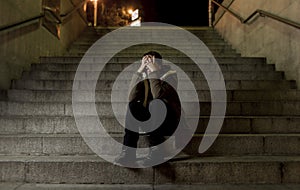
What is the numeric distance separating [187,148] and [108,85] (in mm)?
1825

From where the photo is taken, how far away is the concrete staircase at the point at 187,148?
2693 millimetres

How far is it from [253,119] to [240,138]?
18.2 inches

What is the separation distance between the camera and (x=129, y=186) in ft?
8.63

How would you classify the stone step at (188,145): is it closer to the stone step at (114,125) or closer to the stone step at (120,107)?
the stone step at (114,125)

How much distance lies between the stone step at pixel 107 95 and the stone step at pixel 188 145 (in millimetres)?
1013

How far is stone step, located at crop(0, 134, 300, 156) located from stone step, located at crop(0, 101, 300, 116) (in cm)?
65

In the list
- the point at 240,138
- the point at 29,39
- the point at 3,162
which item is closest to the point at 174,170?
the point at 240,138

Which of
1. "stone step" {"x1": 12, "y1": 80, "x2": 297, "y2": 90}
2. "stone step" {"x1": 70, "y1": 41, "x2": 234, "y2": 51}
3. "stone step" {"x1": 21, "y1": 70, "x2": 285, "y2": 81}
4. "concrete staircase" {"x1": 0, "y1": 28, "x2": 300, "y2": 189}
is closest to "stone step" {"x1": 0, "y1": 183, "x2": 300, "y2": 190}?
"concrete staircase" {"x1": 0, "y1": 28, "x2": 300, "y2": 189}

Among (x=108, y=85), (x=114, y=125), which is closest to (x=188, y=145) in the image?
(x=114, y=125)

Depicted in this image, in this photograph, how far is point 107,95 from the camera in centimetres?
413

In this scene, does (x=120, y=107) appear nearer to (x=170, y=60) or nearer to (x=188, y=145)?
(x=188, y=145)

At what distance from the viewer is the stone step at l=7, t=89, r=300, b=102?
13.4ft

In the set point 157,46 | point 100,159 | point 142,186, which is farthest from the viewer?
point 157,46

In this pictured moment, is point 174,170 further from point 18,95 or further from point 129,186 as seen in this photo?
point 18,95
